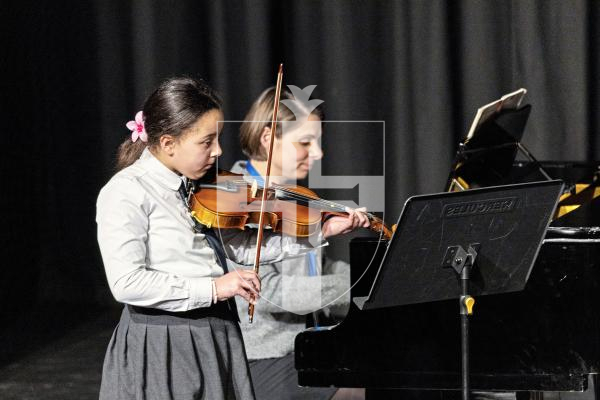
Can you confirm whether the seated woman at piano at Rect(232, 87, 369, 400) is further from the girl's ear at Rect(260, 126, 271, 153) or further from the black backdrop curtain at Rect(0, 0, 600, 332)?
the black backdrop curtain at Rect(0, 0, 600, 332)

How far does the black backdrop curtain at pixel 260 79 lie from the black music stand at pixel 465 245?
8.88 feet

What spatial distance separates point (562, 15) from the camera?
4.93 meters

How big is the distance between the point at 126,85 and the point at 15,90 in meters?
0.62

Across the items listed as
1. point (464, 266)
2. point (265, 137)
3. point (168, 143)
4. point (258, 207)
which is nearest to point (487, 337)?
point (464, 266)

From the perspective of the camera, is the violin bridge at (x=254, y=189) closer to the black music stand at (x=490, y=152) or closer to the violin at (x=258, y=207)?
the violin at (x=258, y=207)

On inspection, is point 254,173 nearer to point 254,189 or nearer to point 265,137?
point 265,137

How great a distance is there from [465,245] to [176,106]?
2.38 feet

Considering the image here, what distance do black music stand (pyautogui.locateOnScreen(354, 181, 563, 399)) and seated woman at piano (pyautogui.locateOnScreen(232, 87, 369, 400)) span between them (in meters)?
0.34

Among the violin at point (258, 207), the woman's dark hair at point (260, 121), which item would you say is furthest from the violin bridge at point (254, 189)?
the woman's dark hair at point (260, 121)

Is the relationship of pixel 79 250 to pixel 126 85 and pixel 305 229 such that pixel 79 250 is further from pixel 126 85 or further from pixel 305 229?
pixel 305 229

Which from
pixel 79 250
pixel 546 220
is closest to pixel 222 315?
pixel 546 220

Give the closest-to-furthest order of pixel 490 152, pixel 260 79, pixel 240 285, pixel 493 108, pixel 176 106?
pixel 240 285, pixel 176 106, pixel 493 108, pixel 490 152, pixel 260 79

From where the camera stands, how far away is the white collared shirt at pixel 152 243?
6.47 feet

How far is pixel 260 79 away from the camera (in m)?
5.08
